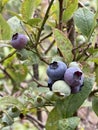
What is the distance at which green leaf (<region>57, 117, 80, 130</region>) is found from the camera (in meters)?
0.77

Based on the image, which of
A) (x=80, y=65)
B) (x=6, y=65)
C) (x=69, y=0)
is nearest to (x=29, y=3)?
(x=69, y=0)

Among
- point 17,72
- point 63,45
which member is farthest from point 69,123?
point 17,72

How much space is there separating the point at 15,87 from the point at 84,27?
0.63 metres

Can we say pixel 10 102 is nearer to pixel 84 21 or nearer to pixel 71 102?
pixel 71 102

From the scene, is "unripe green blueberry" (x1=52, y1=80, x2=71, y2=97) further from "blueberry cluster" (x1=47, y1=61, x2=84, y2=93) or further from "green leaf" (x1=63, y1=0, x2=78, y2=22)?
"green leaf" (x1=63, y1=0, x2=78, y2=22)

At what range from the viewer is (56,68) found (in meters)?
0.70

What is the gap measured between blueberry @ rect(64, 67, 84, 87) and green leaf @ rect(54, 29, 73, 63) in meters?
0.08

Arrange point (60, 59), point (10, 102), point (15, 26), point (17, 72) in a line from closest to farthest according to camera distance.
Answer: point (60, 59) → point (10, 102) → point (15, 26) → point (17, 72)

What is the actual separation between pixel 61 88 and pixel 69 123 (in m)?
0.12

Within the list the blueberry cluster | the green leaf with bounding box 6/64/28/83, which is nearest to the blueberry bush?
the blueberry cluster

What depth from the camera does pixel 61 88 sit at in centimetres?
68

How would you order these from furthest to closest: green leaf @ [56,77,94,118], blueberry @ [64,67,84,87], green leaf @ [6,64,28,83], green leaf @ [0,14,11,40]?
green leaf @ [6,64,28,83]
green leaf @ [0,14,11,40]
green leaf @ [56,77,94,118]
blueberry @ [64,67,84,87]

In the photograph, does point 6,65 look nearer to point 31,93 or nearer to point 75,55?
point 31,93

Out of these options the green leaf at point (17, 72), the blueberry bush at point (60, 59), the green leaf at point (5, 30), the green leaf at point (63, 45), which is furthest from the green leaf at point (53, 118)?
the green leaf at point (17, 72)
